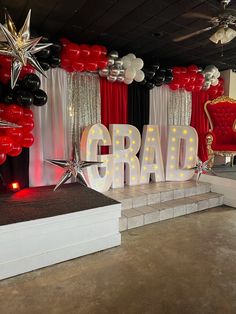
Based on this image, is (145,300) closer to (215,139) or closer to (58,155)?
(58,155)

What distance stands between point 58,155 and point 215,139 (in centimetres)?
277

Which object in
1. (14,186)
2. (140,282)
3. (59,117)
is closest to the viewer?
(140,282)

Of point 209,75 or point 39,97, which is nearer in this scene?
point 39,97

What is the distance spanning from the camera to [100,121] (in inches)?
152

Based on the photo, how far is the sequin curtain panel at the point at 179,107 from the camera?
15.3ft

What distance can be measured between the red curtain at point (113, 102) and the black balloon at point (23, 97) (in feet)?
4.62

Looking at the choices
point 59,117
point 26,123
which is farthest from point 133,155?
point 26,123

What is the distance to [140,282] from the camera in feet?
6.18

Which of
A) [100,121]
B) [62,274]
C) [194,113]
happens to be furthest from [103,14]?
[194,113]

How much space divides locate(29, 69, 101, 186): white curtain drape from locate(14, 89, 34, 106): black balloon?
2.06ft

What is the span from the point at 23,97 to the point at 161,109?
8.87ft

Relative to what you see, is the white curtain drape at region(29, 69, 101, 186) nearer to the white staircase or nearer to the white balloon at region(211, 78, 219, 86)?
the white staircase

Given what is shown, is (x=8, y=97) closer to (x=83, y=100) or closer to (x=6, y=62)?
(x=6, y=62)

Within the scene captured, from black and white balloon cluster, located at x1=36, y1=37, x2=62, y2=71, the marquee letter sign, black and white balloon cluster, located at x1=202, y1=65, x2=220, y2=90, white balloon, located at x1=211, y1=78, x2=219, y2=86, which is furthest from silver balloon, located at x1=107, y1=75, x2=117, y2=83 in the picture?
white balloon, located at x1=211, y1=78, x2=219, y2=86
